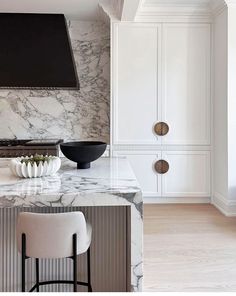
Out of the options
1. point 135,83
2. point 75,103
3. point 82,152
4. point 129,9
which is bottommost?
point 82,152

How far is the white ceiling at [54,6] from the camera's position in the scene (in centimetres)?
441

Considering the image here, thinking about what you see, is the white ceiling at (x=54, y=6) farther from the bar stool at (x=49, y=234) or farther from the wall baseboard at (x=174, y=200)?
the bar stool at (x=49, y=234)

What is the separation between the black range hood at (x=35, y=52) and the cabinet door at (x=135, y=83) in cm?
67

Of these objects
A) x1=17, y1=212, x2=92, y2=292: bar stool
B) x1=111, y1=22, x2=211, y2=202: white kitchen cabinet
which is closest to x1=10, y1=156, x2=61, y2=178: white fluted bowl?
x1=17, y1=212, x2=92, y2=292: bar stool

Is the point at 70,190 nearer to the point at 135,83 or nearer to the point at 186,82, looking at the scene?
the point at 135,83

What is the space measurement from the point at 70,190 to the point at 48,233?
25cm

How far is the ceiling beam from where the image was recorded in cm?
393

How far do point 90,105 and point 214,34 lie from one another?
1.95 meters

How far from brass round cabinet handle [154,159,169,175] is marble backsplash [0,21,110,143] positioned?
0.99 metres

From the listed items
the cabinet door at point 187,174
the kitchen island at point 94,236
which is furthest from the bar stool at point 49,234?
the cabinet door at point 187,174

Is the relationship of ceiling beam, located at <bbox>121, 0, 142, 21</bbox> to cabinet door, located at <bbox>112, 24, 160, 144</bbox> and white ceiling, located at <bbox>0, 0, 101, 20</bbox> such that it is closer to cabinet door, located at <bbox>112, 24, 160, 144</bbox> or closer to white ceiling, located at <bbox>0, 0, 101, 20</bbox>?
cabinet door, located at <bbox>112, 24, 160, 144</bbox>

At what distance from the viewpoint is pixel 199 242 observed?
3.47 meters

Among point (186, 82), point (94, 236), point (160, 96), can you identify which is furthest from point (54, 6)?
Result: point (94, 236)

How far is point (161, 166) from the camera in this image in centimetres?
496
